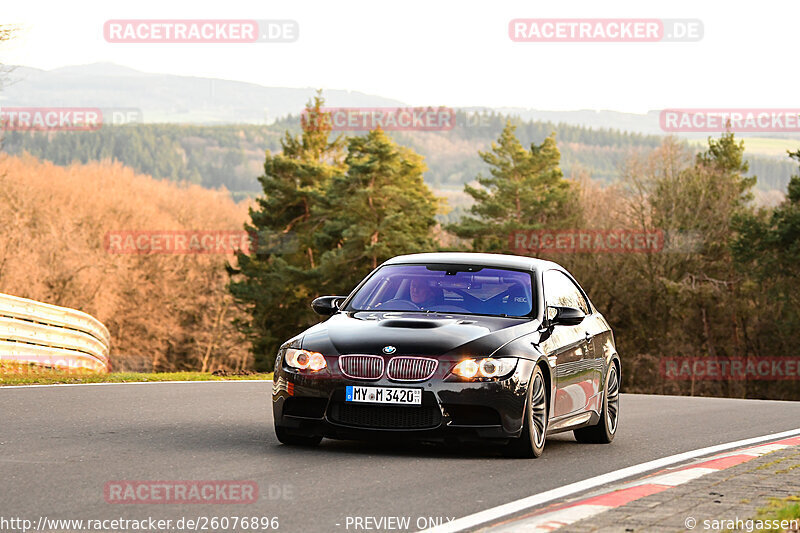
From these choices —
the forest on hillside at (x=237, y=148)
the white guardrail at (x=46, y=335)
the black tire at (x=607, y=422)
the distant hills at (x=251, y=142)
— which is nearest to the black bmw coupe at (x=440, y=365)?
the black tire at (x=607, y=422)

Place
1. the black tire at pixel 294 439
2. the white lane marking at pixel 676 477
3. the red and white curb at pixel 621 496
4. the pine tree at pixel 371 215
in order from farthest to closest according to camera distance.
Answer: the pine tree at pixel 371 215, the black tire at pixel 294 439, the white lane marking at pixel 676 477, the red and white curb at pixel 621 496

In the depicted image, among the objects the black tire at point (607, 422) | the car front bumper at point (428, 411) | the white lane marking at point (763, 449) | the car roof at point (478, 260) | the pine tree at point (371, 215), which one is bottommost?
the white lane marking at point (763, 449)

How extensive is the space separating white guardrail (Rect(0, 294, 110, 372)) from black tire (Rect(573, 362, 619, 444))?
39.0 ft

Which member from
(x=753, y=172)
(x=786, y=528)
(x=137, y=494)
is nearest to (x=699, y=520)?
(x=786, y=528)

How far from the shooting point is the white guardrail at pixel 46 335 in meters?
20.3

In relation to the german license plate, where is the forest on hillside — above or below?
above

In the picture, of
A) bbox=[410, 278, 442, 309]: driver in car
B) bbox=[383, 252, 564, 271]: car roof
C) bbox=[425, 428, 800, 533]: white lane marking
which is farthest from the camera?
bbox=[383, 252, 564, 271]: car roof

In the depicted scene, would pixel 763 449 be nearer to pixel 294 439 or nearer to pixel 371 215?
pixel 294 439

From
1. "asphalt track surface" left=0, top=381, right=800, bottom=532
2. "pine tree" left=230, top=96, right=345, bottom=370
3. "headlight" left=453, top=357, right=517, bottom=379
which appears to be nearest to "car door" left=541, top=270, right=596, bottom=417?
"asphalt track surface" left=0, top=381, right=800, bottom=532

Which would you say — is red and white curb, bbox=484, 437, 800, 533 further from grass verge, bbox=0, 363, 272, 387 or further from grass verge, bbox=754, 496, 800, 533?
grass verge, bbox=0, 363, 272, 387

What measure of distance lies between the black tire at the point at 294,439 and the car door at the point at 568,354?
2004 millimetres

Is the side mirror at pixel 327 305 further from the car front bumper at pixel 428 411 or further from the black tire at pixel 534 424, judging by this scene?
the black tire at pixel 534 424

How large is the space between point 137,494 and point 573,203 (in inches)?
2795

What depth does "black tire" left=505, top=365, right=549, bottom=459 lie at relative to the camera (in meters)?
8.84
